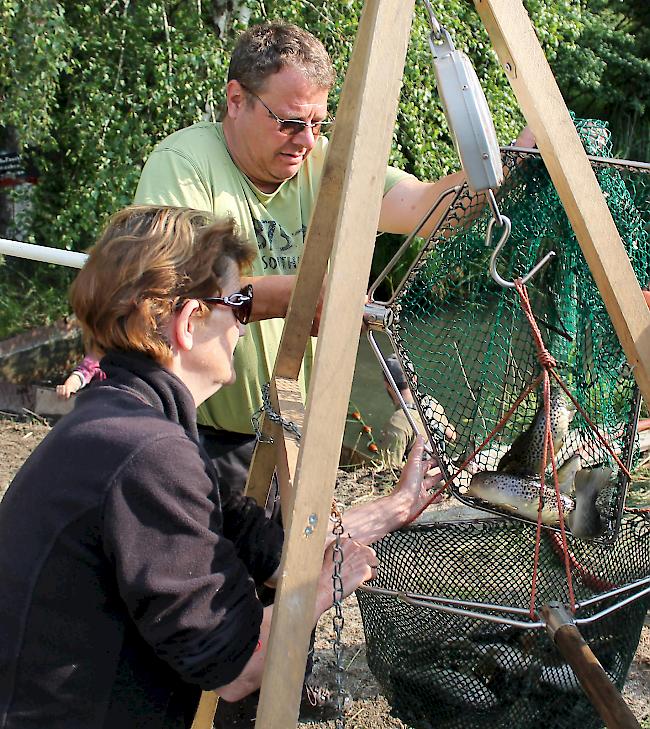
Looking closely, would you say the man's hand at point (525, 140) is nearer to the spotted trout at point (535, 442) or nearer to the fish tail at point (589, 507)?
the spotted trout at point (535, 442)

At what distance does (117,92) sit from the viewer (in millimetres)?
5305

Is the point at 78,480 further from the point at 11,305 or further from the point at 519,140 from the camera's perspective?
the point at 11,305

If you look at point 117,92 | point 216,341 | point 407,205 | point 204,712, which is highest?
point 117,92

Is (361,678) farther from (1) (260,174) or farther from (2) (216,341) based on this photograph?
(2) (216,341)

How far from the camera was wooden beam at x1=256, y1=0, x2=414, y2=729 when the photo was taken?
130cm

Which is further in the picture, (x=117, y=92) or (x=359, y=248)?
(x=117, y=92)

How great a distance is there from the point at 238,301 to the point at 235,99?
96 cm

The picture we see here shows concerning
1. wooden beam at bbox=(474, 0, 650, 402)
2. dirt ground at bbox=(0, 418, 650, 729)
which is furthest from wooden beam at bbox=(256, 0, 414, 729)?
dirt ground at bbox=(0, 418, 650, 729)

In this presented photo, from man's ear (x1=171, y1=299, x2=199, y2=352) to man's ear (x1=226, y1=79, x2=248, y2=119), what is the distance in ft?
3.25

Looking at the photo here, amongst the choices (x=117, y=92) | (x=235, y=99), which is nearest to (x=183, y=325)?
(x=235, y=99)

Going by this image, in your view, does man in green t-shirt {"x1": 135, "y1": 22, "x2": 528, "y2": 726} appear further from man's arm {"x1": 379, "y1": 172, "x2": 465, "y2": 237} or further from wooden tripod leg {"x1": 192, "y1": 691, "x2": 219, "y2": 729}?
wooden tripod leg {"x1": 192, "y1": 691, "x2": 219, "y2": 729}

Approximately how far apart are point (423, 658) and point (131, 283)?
115 centimetres

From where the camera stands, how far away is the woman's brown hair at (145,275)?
1422mm

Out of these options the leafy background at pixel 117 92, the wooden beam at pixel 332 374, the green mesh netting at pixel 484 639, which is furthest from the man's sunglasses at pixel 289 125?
the leafy background at pixel 117 92
